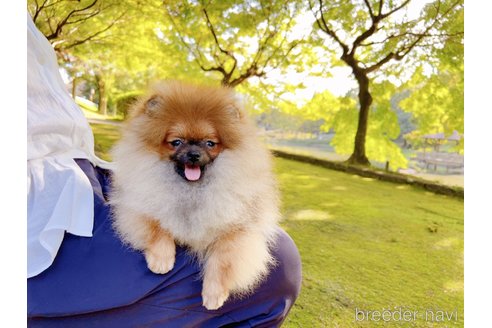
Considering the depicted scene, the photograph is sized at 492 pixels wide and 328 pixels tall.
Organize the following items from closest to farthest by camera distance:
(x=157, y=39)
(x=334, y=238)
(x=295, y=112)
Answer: (x=157, y=39), (x=334, y=238), (x=295, y=112)

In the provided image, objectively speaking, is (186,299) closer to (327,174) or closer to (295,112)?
(295,112)

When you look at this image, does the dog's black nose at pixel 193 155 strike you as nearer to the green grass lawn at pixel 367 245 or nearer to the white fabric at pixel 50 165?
the white fabric at pixel 50 165

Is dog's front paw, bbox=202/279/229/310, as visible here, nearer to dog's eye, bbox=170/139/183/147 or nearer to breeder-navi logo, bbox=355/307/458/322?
dog's eye, bbox=170/139/183/147

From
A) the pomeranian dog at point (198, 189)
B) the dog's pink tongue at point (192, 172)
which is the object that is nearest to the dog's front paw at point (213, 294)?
the pomeranian dog at point (198, 189)

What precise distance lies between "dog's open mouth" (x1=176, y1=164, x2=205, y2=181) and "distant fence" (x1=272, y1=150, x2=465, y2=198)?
3.76 feet

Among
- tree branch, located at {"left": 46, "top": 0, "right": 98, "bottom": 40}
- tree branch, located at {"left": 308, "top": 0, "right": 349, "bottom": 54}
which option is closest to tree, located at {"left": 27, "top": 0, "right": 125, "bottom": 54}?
tree branch, located at {"left": 46, "top": 0, "right": 98, "bottom": 40}

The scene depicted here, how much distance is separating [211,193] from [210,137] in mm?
139

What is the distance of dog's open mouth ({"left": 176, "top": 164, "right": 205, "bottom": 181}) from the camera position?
858mm

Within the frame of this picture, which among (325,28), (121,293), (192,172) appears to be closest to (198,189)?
(192,172)

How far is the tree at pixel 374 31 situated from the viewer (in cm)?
184

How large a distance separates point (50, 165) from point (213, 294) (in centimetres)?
53

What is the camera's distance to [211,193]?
2.99ft

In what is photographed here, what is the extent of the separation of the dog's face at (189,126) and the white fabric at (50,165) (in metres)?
0.23
